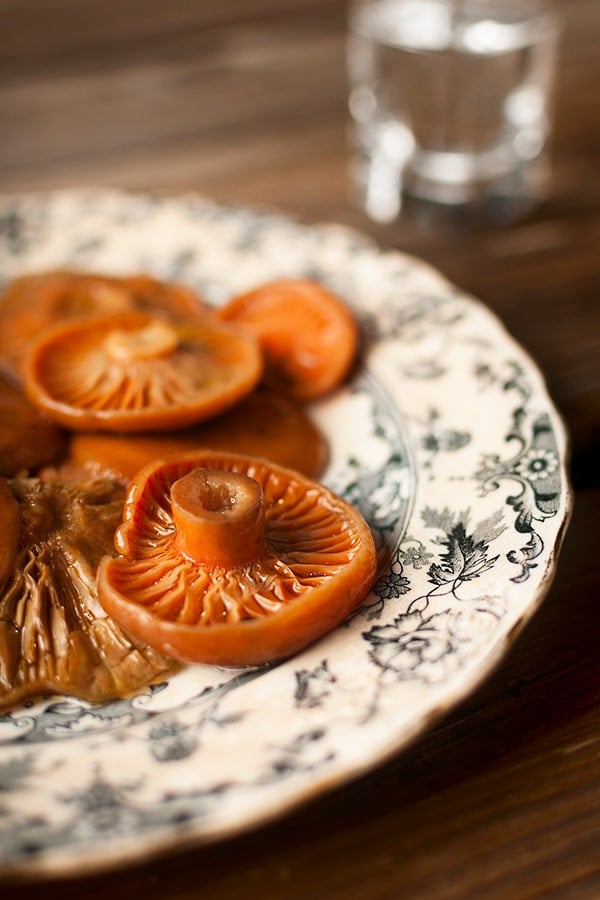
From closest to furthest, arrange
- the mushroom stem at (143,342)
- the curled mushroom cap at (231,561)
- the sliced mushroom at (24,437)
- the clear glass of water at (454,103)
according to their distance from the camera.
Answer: the curled mushroom cap at (231,561), the sliced mushroom at (24,437), the mushroom stem at (143,342), the clear glass of water at (454,103)

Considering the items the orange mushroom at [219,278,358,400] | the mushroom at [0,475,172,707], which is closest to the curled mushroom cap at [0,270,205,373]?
the orange mushroom at [219,278,358,400]

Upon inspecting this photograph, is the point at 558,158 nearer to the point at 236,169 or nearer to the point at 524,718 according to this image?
the point at 236,169

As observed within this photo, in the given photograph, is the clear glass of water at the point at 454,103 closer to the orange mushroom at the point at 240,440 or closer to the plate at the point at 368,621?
the plate at the point at 368,621

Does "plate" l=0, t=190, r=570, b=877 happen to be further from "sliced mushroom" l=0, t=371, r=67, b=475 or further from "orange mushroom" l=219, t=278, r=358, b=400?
"sliced mushroom" l=0, t=371, r=67, b=475

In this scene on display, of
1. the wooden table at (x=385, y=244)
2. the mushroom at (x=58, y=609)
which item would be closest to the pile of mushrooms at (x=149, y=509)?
the mushroom at (x=58, y=609)

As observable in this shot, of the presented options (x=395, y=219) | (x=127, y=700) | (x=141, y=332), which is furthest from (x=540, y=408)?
(x=395, y=219)

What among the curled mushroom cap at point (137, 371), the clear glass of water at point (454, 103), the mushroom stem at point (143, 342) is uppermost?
the clear glass of water at point (454, 103)
